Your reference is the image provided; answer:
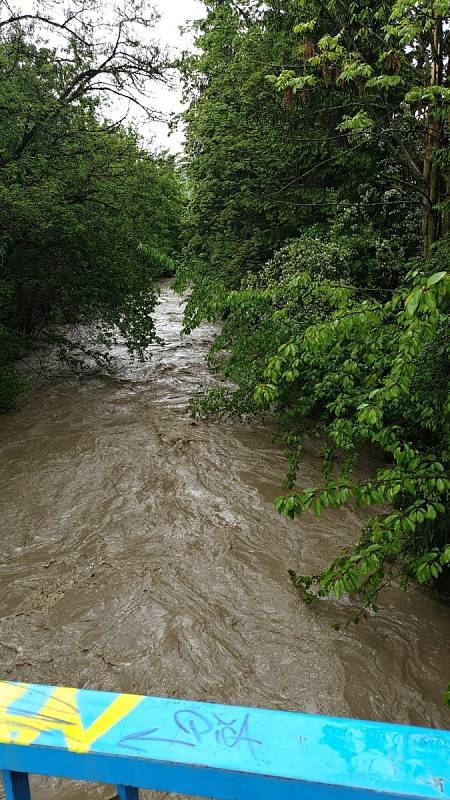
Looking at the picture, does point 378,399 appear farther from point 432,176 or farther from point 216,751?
point 432,176

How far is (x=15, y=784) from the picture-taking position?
799 mm

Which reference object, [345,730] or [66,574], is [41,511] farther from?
[345,730]

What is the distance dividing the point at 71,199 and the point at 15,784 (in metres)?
9.02

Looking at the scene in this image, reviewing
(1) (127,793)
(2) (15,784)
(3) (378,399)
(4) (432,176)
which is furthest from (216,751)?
(4) (432,176)

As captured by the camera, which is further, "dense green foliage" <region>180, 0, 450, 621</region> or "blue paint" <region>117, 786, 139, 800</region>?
"dense green foliage" <region>180, 0, 450, 621</region>

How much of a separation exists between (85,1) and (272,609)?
9614 millimetres

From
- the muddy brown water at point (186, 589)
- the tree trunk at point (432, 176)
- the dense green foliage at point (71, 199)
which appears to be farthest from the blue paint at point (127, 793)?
the dense green foliage at point (71, 199)

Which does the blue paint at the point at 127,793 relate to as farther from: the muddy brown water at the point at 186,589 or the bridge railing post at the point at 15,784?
the muddy brown water at the point at 186,589

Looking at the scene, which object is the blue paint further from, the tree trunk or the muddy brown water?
the tree trunk

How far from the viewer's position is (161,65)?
32.3 ft

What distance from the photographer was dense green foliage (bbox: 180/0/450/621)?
3217 millimetres

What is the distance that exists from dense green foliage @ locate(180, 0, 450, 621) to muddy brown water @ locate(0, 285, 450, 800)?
363 millimetres

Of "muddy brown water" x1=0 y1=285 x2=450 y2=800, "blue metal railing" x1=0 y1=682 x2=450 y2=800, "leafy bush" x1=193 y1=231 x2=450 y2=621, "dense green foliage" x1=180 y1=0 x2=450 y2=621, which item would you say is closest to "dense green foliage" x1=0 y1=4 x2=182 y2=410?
"dense green foliage" x1=180 y1=0 x2=450 y2=621

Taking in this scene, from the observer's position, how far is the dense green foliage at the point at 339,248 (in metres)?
3.22
